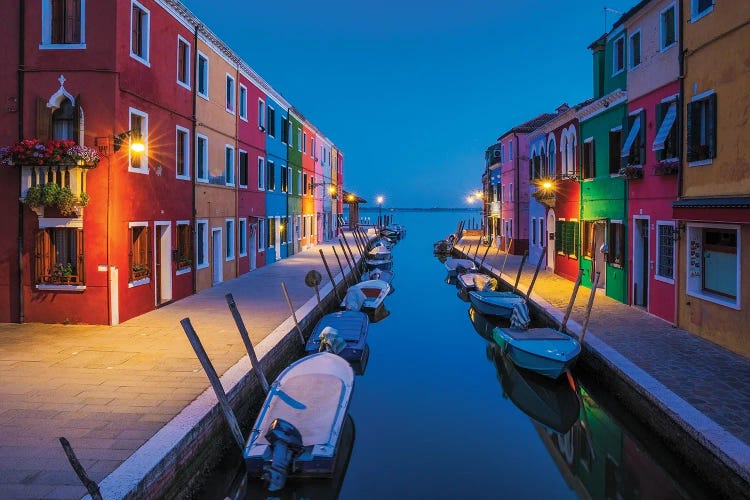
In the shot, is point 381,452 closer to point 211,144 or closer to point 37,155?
point 37,155

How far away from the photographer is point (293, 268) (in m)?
26.0

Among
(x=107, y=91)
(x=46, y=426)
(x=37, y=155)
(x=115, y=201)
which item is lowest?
(x=46, y=426)

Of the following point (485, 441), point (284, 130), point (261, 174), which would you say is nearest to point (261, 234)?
point (261, 174)

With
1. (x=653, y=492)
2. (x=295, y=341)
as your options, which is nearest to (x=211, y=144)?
(x=295, y=341)

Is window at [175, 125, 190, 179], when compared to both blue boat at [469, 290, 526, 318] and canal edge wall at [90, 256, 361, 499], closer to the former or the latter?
canal edge wall at [90, 256, 361, 499]

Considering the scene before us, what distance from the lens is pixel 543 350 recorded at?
37.3ft

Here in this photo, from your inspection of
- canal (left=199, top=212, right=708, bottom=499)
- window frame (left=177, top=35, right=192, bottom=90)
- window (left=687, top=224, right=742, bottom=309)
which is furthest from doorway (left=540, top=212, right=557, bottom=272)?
window frame (left=177, top=35, right=192, bottom=90)

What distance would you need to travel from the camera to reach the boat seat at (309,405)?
7469mm

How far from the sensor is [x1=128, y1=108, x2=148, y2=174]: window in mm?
13719

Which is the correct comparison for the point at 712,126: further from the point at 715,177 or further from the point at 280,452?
the point at 280,452

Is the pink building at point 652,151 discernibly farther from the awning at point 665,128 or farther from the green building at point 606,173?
the green building at point 606,173

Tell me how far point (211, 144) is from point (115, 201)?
24.1 feet

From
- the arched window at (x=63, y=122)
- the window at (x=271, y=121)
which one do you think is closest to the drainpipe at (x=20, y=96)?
the arched window at (x=63, y=122)

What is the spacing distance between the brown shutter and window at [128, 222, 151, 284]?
263cm
